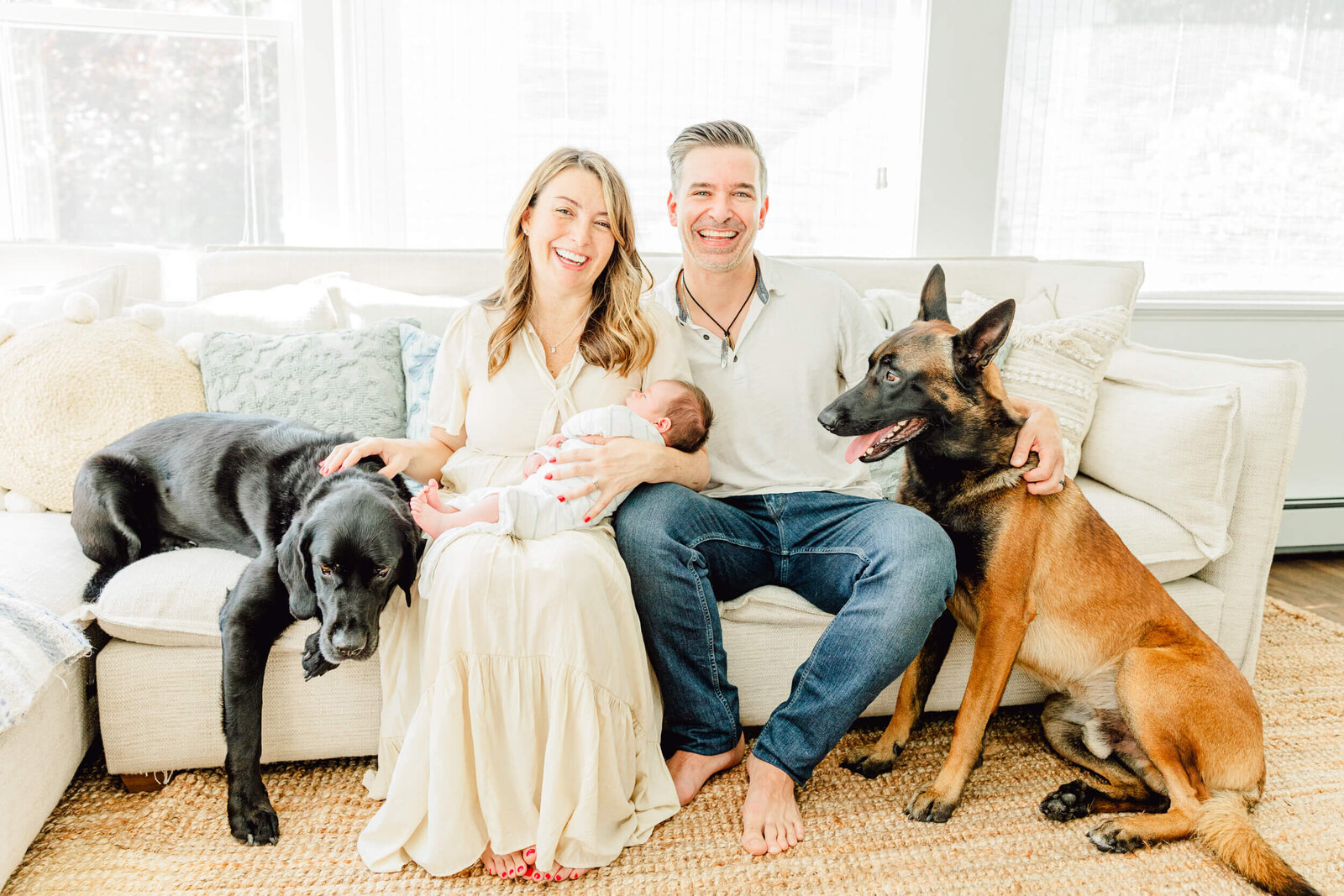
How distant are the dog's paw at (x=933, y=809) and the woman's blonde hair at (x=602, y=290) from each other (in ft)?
3.29

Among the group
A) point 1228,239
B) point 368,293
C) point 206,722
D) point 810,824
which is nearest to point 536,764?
point 810,824

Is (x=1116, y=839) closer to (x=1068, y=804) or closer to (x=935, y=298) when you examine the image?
(x=1068, y=804)

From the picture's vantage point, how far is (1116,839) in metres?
1.50

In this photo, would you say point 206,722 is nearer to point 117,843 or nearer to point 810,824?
point 117,843

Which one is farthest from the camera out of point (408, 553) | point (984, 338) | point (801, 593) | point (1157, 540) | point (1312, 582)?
point (1312, 582)

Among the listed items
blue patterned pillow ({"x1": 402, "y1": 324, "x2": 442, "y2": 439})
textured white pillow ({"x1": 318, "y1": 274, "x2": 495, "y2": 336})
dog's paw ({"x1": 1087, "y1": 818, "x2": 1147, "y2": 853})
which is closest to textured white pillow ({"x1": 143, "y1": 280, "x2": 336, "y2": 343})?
textured white pillow ({"x1": 318, "y1": 274, "x2": 495, "y2": 336})

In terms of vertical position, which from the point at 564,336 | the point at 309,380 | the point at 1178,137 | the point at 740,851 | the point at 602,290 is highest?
the point at 1178,137

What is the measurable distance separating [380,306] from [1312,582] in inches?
131

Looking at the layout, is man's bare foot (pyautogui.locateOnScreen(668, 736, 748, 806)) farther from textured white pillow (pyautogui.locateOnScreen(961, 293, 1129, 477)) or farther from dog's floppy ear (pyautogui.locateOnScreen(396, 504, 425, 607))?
textured white pillow (pyautogui.locateOnScreen(961, 293, 1129, 477))

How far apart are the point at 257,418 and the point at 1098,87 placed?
3.28 m

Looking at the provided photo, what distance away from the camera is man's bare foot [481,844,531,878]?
1.41m

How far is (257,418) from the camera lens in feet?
5.92

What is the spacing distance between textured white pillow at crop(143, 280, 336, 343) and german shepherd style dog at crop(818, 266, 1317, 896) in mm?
1392

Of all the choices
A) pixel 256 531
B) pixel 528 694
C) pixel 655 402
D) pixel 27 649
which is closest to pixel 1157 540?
pixel 655 402
